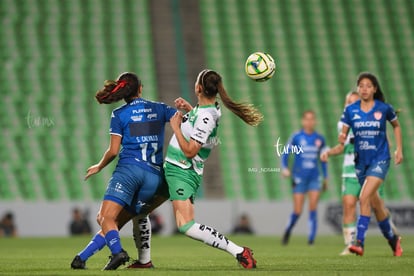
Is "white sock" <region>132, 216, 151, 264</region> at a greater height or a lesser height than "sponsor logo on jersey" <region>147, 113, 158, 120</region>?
lesser

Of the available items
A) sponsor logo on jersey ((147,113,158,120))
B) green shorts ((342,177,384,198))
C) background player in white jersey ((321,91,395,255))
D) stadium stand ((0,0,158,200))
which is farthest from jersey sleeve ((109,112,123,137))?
stadium stand ((0,0,158,200))

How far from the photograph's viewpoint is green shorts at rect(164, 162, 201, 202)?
8.75 m

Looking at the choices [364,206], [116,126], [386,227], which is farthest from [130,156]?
[386,227]

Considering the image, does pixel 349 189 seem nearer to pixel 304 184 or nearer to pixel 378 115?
pixel 378 115

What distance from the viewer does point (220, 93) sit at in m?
8.80

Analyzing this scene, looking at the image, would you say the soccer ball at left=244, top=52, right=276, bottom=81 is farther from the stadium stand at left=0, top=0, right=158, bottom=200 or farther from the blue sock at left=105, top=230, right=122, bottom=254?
the stadium stand at left=0, top=0, right=158, bottom=200

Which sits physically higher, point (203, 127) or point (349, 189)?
point (203, 127)

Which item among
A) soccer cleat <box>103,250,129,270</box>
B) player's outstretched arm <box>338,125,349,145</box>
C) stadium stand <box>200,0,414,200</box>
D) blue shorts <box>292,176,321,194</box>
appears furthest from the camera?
stadium stand <box>200,0,414,200</box>

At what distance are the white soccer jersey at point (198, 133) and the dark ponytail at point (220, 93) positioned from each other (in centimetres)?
14

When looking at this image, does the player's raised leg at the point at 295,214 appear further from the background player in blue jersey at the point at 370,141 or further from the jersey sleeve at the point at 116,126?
the jersey sleeve at the point at 116,126

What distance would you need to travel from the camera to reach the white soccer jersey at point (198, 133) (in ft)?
28.6

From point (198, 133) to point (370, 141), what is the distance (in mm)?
3551

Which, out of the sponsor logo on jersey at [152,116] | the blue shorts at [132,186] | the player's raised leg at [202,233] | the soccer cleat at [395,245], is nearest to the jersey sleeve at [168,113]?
the sponsor logo on jersey at [152,116]

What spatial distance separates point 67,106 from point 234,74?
5162 millimetres
